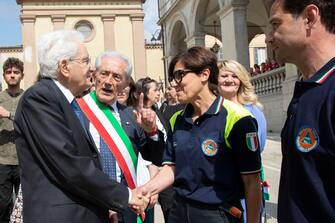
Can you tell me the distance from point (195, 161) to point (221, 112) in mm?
351

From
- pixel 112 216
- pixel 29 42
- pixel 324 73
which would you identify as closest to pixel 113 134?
pixel 112 216

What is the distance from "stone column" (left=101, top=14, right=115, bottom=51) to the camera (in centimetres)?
3553

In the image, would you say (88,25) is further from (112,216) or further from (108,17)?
(112,216)

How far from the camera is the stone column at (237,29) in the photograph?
1600 centimetres

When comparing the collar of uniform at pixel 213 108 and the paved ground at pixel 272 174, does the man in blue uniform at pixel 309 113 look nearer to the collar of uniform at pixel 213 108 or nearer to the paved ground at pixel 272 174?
the collar of uniform at pixel 213 108

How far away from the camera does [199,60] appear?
2869mm

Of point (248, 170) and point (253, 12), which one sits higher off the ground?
point (253, 12)

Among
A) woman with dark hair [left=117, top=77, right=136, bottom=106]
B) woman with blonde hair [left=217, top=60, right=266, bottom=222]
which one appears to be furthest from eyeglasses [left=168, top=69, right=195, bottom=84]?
woman with dark hair [left=117, top=77, right=136, bottom=106]

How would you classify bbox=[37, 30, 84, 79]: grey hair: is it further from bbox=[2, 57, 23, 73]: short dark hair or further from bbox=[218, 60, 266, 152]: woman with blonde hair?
bbox=[2, 57, 23, 73]: short dark hair

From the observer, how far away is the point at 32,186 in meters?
2.38

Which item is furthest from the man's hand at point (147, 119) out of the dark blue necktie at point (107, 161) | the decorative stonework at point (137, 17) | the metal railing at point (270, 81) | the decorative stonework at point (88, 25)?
the decorative stonework at point (137, 17)

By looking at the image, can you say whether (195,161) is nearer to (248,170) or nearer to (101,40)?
(248,170)

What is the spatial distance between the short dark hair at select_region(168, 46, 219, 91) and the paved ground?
5.14ft

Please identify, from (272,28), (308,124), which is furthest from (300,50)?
(308,124)
